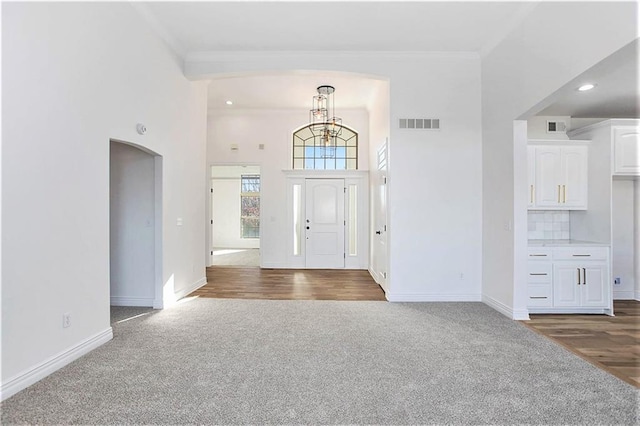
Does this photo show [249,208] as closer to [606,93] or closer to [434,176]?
[434,176]

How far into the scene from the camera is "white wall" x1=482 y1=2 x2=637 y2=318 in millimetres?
2609

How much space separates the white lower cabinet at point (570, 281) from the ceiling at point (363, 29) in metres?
1.91

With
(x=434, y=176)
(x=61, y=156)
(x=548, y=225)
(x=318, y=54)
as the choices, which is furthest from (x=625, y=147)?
(x=61, y=156)

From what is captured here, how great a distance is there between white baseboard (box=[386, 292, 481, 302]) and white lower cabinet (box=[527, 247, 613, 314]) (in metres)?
0.72

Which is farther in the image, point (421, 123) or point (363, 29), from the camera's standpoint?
point (421, 123)

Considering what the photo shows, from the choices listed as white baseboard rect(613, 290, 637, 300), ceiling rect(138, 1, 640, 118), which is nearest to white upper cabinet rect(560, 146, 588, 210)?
ceiling rect(138, 1, 640, 118)

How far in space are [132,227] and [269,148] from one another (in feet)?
12.1

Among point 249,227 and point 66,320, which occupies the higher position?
point 249,227

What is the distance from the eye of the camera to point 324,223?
7.29 meters

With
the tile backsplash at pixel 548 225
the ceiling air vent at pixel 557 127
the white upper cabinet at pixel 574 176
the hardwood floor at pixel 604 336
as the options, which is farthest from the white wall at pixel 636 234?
the ceiling air vent at pixel 557 127

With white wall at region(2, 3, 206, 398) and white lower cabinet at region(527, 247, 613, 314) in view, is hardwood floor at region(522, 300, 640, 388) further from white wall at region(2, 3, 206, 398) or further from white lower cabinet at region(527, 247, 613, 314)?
white wall at region(2, 3, 206, 398)

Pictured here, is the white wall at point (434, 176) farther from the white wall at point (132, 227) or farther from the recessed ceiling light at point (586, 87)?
the white wall at point (132, 227)

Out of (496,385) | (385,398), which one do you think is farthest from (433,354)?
(385,398)

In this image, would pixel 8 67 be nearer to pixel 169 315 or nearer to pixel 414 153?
pixel 169 315
